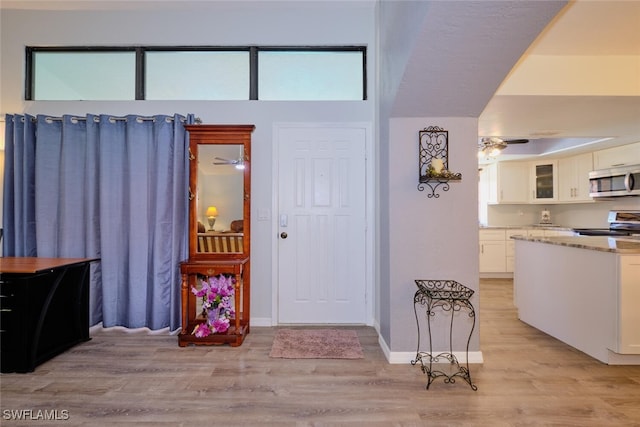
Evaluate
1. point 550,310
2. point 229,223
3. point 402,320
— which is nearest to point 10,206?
point 229,223

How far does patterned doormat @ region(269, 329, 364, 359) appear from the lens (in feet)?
8.34

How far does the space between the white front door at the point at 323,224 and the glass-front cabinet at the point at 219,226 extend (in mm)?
433

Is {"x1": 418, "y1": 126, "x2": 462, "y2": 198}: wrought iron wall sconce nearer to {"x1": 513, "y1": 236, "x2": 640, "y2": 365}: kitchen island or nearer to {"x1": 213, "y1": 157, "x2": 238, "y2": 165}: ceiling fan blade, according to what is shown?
{"x1": 513, "y1": 236, "x2": 640, "y2": 365}: kitchen island

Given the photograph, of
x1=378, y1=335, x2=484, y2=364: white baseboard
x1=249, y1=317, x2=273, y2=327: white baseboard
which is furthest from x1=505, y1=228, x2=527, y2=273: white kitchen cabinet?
x1=249, y1=317, x2=273, y2=327: white baseboard

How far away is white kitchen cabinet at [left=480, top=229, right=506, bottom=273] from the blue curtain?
4906 mm

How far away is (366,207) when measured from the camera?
327 cm

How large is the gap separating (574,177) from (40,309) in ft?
23.5

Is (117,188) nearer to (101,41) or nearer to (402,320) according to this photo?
(101,41)

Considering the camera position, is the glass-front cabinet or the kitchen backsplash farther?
the kitchen backsplash

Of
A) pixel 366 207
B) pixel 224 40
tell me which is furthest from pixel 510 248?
pixel 224 40

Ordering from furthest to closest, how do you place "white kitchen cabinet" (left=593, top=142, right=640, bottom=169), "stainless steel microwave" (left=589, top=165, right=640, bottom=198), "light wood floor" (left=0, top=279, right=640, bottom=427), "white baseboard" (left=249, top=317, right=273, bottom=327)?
"white kitchen cabinet" (left=593, top=142, right=640, bottom=169), "stainless steel microwave" (left=589, top=165, right=640, bottom=198), "white baseboard" (left=249, top=317, right=273, bottom=327), "light wood floor" (left=0, top=279, right=640, bottom=427)

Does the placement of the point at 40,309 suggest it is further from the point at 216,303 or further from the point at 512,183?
the point at 512,183

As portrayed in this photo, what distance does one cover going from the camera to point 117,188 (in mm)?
3018

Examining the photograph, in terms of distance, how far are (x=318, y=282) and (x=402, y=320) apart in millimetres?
1075
